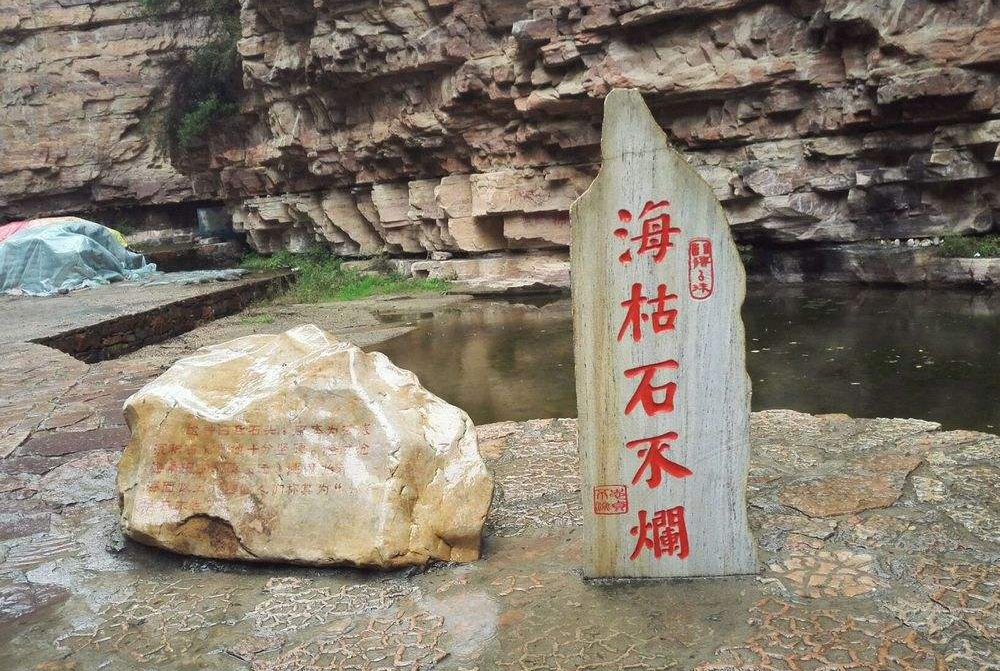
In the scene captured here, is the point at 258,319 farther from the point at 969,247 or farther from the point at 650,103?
the point at 969,247

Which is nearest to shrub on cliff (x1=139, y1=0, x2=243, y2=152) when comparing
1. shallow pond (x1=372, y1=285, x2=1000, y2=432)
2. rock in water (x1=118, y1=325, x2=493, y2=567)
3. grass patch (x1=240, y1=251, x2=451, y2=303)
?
grass patch (x1=240, y1=251, x2=451, y2=303)

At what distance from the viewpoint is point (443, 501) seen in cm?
288

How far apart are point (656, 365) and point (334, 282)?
1344 centimetres

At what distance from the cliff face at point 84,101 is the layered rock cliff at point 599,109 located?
541 centimetres

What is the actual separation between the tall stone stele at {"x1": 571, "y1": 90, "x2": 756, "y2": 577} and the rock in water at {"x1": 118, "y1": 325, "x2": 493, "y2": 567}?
0.53m

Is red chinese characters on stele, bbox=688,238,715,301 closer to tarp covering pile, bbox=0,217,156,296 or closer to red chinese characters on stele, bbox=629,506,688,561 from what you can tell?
red chinese characters on stele, bbox=629,506,688,561

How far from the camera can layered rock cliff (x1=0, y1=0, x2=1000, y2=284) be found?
11.0 m

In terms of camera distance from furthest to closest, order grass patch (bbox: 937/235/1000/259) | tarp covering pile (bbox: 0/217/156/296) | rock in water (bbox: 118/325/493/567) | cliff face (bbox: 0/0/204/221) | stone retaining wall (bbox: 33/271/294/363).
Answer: cliff face (bbox: 0/0/204/221)
tarp covering pile (bbox: 0/217/156/296)
grass patch (bbox: 937/235/1000/259)
stone retaining wall (bbox: 33/271/294/363)
rock in water (bbox: 118/325/493/567)

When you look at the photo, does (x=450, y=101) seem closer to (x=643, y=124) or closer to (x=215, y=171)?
(x=215, y=171)

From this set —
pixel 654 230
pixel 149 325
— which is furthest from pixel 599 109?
pixel 654 230

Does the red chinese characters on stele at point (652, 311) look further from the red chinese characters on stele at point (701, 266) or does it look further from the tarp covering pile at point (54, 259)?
the tarp covering pile at point (54, 259)

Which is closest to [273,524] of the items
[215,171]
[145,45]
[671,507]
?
[671,507]

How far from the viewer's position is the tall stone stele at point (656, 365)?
2557mm

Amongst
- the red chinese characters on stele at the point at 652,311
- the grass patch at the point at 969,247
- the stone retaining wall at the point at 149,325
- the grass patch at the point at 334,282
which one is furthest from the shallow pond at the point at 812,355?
the red chinese characters on stele at the point at 652,311
